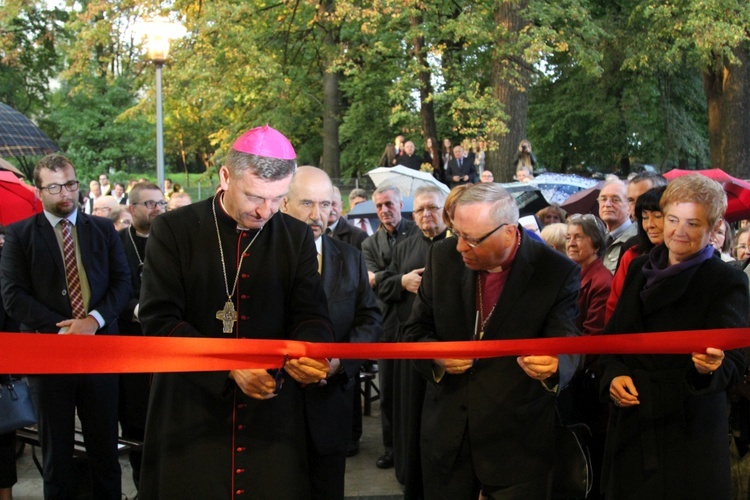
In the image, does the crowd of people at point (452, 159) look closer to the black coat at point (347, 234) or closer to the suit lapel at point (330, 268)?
the black coat at point (347, 234)

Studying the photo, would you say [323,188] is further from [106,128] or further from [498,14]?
[106,128]

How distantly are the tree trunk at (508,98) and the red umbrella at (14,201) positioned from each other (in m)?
10.5

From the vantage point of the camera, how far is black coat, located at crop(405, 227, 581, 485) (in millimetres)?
4008

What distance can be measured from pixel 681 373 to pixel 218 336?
6.95ft

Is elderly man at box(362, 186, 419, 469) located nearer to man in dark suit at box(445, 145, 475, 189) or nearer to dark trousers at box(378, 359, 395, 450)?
dark trousers at box(378, 359, 395, 450)

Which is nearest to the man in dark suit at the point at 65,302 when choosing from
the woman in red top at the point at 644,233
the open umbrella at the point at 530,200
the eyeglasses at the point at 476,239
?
the eyeglasses at the point at 476,239

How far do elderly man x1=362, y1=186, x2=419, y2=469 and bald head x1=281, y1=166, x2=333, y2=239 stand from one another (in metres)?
1.98

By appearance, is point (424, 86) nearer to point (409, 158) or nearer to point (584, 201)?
point (409, 158)

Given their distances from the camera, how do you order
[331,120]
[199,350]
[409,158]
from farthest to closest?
[331,120]
[409,158]
[199,350]

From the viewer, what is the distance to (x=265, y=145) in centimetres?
363

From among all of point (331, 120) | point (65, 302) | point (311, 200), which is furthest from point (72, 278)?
point (331, 120)

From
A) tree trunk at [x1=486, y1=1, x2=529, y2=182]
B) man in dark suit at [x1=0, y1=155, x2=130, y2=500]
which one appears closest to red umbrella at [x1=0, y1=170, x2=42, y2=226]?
man in dark suit at [x1=0, y1=155, x2=130, y2=500]

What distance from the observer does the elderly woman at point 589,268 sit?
546 centimetres

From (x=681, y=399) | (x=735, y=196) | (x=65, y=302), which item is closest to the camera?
(x=681, y=399)
